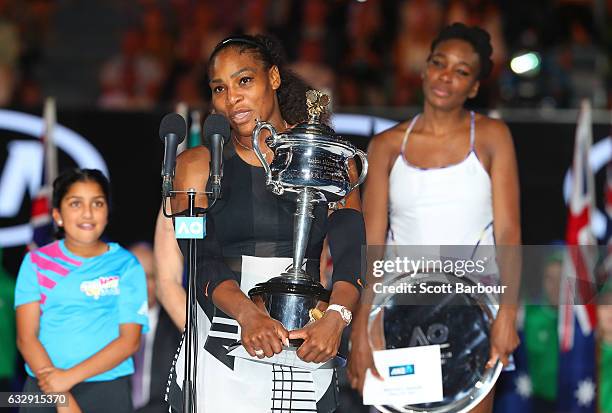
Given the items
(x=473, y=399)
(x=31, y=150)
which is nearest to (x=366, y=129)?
(x=31, y=150)

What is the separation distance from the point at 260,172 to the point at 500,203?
1.19m

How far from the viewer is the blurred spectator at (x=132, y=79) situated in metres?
8.10

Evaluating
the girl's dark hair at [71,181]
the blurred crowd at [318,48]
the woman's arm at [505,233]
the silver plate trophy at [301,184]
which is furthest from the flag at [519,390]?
the silver plate trophy at [301,184]

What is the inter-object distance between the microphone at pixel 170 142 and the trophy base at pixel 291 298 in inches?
15.7

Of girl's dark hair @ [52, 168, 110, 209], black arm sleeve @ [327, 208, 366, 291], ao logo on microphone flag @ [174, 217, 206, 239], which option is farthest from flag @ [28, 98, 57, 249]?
ao logo on microphone flag @ [174, 217, 206, 239]

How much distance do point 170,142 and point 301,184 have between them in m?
0.39

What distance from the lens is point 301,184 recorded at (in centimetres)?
315

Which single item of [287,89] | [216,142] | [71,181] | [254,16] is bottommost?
[216,142]

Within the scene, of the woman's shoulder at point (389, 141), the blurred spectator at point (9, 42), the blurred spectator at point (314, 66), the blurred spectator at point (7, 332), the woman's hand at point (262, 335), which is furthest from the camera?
the blurred spectator at point (9, 42)

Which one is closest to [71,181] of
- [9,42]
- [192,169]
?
[192,169]

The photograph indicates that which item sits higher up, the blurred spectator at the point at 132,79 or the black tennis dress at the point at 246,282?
the blurred spectator at the point at 132,79

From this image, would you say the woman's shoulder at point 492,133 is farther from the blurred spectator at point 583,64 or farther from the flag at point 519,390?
the blurred spectator at point 583,64

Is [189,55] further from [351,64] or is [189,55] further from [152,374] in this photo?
[152,374]

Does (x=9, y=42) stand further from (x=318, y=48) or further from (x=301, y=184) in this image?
(x=301, y=184)
